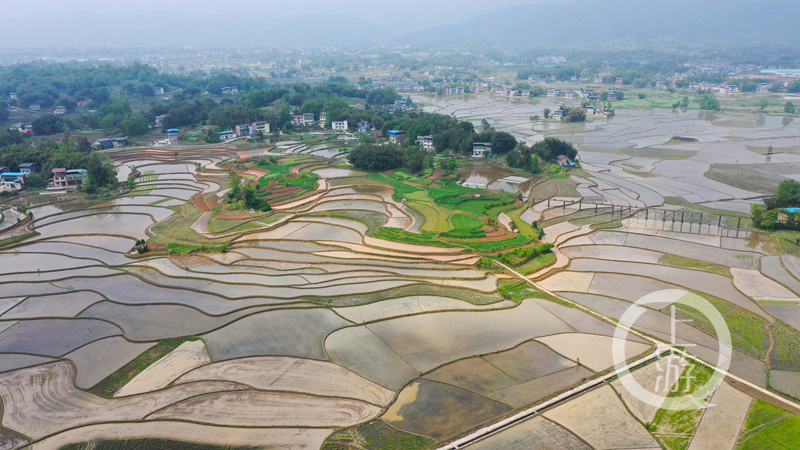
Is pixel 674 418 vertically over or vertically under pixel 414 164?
under

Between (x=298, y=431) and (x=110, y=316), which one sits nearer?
(x=298, y=431)

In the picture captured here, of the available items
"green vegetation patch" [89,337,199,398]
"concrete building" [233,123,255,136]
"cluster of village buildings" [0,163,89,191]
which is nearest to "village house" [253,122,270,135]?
"concrete building" [233,123,255,136]

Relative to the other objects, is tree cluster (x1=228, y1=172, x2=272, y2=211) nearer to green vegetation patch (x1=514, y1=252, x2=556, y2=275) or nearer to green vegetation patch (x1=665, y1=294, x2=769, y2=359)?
green vegetation patch (x1=514, y1=252, x2=556, y2=275)

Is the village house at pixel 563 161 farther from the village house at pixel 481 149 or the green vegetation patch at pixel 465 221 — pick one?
the green vegetation patch at pixel 465 221

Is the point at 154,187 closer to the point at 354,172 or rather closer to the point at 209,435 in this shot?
the point at 354,172

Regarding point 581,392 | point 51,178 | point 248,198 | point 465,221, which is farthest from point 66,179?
point 581,392

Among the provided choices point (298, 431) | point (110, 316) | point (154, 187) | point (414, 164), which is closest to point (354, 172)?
point (414, 164)
